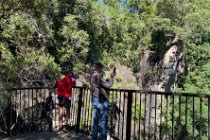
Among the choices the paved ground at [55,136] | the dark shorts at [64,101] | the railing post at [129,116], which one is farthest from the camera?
the dark shorts at [64,101]

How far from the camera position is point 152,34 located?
4316 cm

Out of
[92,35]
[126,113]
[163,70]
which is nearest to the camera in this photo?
[126,113]

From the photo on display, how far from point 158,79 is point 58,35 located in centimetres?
2022

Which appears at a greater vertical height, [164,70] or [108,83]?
[108,83]

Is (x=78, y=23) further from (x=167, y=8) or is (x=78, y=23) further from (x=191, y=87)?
(x=167, y=8)

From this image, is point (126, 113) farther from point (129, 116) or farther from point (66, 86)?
point (66, 86)

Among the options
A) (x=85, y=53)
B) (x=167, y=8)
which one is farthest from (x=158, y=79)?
(x=85, y=53)

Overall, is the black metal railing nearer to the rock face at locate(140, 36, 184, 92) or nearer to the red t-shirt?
the red t-shirt

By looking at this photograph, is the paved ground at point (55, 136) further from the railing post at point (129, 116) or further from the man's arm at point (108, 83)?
the man's arm at point (108, 83)

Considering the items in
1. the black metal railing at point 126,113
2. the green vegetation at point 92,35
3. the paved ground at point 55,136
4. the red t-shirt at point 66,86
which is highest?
the green vegetation at point 92,35

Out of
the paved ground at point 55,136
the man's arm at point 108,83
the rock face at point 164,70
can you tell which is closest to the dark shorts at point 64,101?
the paved ground at point 55,136

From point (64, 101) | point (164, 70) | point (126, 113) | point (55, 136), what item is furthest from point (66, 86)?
point (164, 70)

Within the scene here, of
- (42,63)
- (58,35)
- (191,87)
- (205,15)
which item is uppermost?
(205,15)

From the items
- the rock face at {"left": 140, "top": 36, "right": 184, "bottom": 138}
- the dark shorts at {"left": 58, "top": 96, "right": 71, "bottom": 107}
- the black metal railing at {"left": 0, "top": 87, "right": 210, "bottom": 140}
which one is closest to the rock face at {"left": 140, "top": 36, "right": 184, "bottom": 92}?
the rock face at {"left": 140, "top": 36, "right": 184, "bottom": 138}
